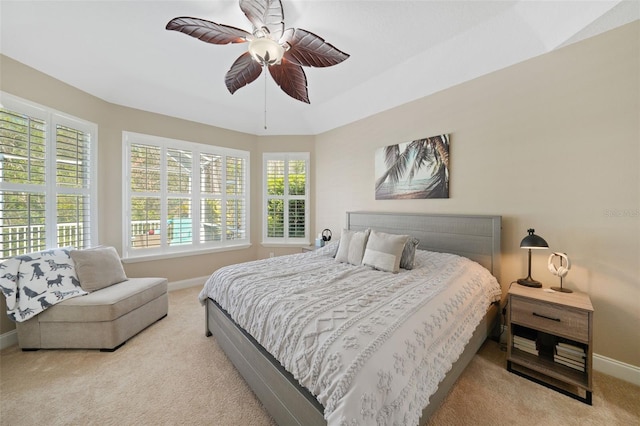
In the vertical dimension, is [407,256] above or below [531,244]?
below

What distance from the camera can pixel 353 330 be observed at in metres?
1.19

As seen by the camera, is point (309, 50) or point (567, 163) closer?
point (309, 50)

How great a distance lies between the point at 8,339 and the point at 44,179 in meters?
1.59

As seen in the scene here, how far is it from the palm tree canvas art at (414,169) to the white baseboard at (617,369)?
1.83 meters

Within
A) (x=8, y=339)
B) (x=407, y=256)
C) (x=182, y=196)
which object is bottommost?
(x=8, y=339)

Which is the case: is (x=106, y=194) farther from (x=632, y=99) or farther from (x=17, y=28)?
(x=632, y=99)

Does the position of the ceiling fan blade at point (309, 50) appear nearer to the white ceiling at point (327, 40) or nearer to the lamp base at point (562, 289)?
the white ceiling at point (327, 40)

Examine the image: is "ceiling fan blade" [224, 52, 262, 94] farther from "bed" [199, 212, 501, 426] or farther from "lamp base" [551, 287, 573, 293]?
"lamp base" [551, 287, 573, 293]

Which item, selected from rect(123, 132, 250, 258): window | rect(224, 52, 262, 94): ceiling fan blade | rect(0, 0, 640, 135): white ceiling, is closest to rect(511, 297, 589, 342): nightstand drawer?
rect(0, 0, 640, 135): white ceiling

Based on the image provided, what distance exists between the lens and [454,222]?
265 cm

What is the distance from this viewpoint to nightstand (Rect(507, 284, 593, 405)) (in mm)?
1641

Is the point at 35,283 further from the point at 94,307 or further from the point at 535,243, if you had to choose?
the point at 535,243

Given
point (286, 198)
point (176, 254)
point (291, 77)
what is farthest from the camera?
point (286, 198)

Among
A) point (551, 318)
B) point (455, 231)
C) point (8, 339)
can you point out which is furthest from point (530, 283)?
point (8, 339)
